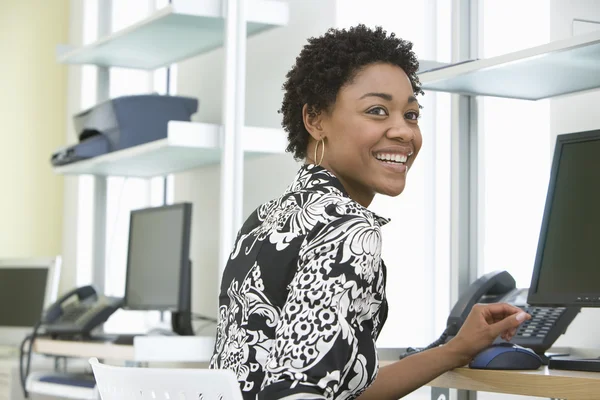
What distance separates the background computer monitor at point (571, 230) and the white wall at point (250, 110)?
1.30 metres

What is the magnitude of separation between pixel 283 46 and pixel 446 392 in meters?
1.46

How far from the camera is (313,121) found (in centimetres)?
150

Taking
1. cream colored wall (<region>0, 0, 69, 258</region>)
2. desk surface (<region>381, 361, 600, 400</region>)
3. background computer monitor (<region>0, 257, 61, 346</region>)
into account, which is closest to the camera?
desk surface (<region>381, 361, 600, 400</region>)

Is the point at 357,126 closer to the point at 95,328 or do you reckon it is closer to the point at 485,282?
the point at 485,282

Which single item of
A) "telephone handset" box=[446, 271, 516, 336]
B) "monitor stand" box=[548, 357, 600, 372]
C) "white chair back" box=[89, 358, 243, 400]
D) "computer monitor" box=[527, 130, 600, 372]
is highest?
"computer monitor" box=[527, 130, 600, 372]

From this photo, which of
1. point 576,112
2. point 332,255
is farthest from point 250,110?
point 332,255

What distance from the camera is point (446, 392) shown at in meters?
2.35

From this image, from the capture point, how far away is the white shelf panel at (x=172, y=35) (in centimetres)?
306

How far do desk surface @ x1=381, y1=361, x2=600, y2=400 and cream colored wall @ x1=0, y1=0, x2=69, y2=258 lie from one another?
369 cm

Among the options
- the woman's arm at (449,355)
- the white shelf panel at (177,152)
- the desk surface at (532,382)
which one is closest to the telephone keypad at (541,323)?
the desk surface at (532,382)

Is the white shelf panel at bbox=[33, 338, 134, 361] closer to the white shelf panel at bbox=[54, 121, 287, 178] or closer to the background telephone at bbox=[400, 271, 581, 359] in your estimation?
the white shelf panel at bbox=[54, 121, 287, 178]

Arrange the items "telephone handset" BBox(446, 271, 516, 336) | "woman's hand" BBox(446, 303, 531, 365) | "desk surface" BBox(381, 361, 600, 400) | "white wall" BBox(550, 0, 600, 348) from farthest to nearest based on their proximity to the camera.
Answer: "white wall" BBox(550, 0, 600, 348), "telephone handset" BBox(446, 271, 516, 336), "woman's hand" BBox(446, 303, 531, 365), "desk surface" BBox(381, 361, 600, 400)

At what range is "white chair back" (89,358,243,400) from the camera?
1.04 meters

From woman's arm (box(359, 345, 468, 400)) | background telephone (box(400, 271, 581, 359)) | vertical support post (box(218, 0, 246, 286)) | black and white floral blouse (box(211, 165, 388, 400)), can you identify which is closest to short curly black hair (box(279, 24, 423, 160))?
black and white floral blouse (box(211, 165, 388, 400))
